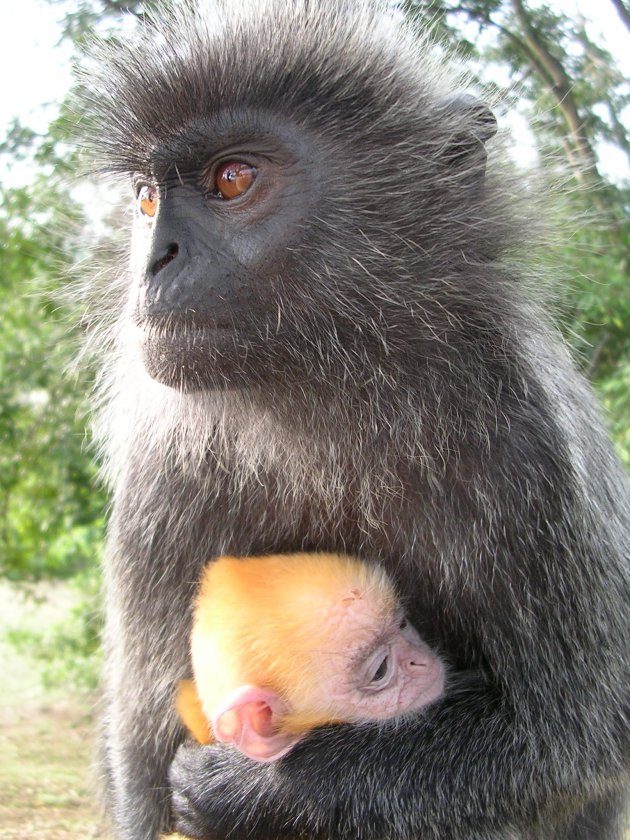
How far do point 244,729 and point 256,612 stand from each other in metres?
0.30

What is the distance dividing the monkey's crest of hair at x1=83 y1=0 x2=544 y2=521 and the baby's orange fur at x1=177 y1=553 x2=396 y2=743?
0.89ft

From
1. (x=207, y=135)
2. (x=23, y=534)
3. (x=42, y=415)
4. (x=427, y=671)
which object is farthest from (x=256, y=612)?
(x=23, y=534)

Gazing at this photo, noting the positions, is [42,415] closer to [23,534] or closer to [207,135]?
[23,534]

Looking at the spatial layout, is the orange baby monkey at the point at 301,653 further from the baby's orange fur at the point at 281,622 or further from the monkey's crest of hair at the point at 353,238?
the monkey's crest of hair at the point at 353,238

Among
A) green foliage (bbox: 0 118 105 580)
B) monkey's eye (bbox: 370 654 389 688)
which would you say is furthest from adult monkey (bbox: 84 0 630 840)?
green foliage (bbox: 0 118 105 580)

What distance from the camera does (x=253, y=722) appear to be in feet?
8.38

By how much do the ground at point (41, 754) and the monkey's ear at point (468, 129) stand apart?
9.42ft

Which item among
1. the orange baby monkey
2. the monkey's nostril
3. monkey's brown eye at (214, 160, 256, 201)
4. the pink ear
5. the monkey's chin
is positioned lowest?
the pink ear

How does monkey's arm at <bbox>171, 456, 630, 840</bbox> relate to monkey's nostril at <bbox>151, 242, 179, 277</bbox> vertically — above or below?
below

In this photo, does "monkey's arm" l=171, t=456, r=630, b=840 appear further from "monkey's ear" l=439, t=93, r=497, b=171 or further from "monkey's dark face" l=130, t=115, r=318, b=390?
"monkey's ear" l=439, t=93, r=497, b=171

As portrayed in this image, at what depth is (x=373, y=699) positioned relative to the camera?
271 centimetres

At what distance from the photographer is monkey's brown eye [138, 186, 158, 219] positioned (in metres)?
2.90

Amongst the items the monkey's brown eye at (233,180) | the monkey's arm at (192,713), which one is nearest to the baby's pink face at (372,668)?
the monkey's arm at (192,713)

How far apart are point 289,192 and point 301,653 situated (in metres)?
1.27
